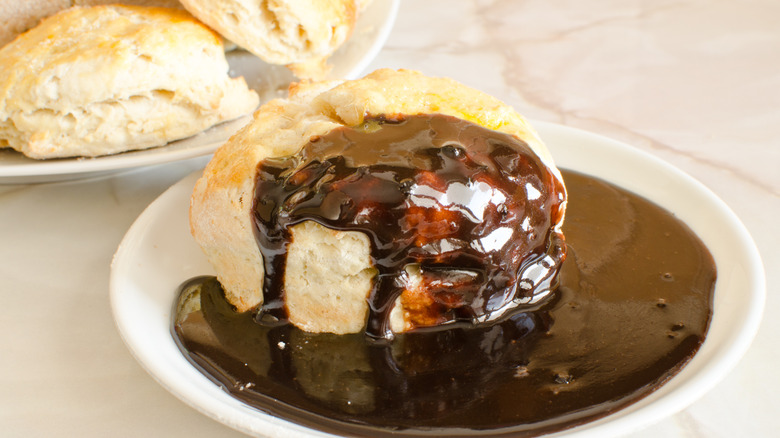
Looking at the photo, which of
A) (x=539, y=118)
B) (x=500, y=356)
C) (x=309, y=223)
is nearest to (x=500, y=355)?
(x=500, y=356)

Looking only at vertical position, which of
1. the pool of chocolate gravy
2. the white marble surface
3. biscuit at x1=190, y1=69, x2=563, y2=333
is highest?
biscuit at x1=190, y1=69, x2=563, y2=333

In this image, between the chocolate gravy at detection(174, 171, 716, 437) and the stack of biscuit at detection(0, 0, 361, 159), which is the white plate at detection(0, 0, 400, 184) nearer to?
the stack of biscuit at detection(0, 0, 361, 159)

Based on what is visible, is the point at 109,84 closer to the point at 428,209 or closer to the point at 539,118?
the point at 428,209

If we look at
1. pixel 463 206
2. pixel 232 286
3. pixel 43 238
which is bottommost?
pixel 43 238

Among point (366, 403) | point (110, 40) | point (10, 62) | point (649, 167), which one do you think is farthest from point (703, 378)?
point (10, 62)

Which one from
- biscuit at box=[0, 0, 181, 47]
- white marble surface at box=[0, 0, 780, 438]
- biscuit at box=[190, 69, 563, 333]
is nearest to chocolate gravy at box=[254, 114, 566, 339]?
biscuit at box=[190, 69, 563, 333]

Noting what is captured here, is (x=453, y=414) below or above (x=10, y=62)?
below

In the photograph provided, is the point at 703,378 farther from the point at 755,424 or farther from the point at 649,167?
the point at 649,167

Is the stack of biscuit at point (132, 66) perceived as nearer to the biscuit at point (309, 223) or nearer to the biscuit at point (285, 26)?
the biscuit at point (285, 26)
